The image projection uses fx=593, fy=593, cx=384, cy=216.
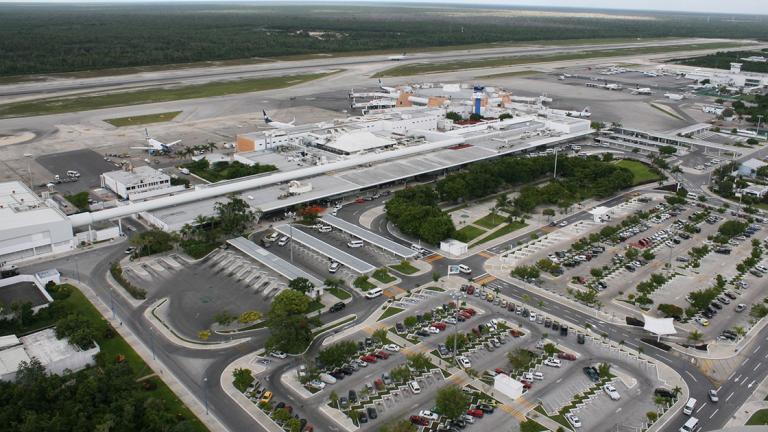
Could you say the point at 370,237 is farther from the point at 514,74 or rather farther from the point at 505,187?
the point at 514,74

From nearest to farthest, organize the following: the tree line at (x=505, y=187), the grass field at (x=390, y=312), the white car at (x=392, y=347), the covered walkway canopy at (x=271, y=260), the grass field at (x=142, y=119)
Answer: the white car at (x=392, y=347), the grass field at (x=390, y=312), the covered walkway canopy at (x=271, y=260), the tree line at (x=505, y=187), the grass field at (x=142, y=119)

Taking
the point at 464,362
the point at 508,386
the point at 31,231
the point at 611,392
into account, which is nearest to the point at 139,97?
the point at 31,231

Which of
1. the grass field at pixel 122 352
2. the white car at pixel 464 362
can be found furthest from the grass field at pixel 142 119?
the white car at pixel 464 362

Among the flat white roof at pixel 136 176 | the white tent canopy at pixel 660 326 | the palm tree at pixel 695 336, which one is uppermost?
the flat white roof at pixel 136 176

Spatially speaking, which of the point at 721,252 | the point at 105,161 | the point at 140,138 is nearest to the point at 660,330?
the point at 721,252

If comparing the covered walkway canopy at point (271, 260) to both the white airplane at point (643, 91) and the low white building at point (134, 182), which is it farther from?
the white airplane at point (643, 91)

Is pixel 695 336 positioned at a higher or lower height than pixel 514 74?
lower
